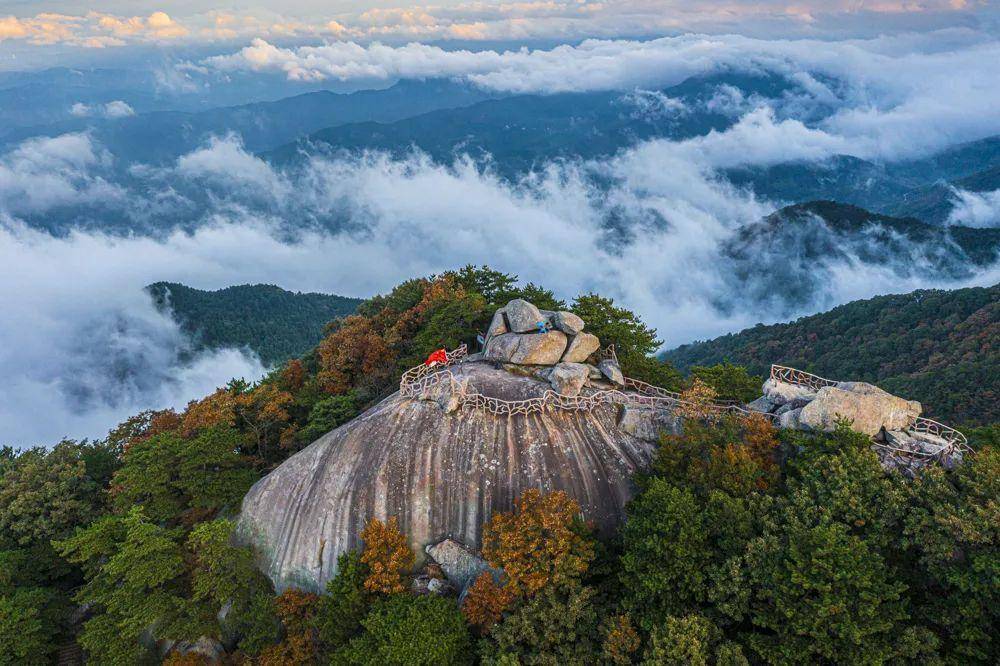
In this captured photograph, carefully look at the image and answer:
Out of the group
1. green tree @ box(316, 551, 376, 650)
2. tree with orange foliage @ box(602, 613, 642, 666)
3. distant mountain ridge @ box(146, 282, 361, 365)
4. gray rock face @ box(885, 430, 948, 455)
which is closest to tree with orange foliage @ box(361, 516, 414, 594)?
green tree @ box(316, 551, 376, 650)

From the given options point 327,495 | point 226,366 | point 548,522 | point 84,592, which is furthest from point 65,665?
point 226,366

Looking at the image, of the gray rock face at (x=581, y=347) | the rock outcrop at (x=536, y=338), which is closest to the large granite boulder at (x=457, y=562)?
the rock outcrop at (x=536, y=338)

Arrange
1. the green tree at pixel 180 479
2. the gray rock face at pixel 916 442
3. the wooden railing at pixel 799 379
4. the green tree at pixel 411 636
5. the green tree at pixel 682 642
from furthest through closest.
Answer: the wooden railing at pixel 799 379, the green tree at pixel 180 479, the gray rock face at pixel 916 442, the green tree at pixel 411 636, the green tree at pixel 682 642

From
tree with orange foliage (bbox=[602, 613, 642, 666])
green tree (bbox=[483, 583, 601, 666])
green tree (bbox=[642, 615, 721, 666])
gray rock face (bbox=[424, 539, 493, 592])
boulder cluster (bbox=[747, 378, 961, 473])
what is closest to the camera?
green tree (bbox=[642, 615, 721, 666])

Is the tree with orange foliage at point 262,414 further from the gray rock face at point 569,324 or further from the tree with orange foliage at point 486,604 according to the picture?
the tree with orange foliage at point 486,604

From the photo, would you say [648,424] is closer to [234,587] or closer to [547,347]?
[547,347]

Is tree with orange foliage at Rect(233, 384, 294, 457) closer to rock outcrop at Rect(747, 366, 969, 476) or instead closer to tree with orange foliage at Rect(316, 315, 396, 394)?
tree with orange foliage at Rect(316, 315, 396, 394)

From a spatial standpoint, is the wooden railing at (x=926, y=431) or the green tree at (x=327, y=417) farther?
the green tree at (x=327, y=417)
